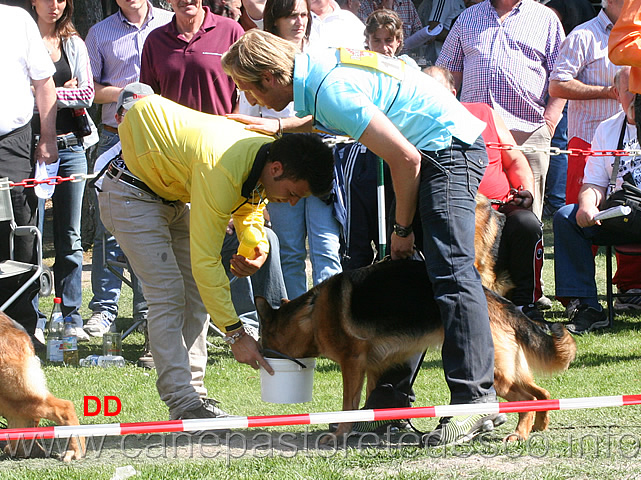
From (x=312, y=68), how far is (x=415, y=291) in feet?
4.03

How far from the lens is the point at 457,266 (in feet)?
12.2

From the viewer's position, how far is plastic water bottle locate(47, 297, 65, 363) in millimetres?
5996

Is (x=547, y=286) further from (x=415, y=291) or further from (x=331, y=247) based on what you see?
(x=415, y=291)

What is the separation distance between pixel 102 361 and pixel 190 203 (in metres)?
2.33

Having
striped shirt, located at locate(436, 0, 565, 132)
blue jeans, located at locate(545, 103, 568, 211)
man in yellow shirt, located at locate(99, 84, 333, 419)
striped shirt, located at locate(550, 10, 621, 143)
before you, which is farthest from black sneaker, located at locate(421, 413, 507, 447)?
blue jeans, located at locate(545, 103, 568, 211)

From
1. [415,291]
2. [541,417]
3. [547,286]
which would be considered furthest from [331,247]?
[547,286]

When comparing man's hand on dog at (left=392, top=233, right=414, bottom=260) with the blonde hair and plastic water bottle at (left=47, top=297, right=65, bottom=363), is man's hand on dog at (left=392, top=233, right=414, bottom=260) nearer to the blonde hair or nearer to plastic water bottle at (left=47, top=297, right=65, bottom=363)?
the blonde hair

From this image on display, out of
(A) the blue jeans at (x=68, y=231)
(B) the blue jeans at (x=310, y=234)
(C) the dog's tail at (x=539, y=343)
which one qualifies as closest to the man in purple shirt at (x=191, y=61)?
(B) the blue jeans at (x=310, y=234)

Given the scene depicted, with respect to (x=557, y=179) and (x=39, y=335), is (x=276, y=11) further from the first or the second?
(x=557, y=179)

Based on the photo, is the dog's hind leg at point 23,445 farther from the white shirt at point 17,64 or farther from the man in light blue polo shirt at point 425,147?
the white shirt at point 17,64

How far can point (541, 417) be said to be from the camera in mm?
4105

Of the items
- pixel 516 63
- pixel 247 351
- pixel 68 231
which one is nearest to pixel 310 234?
pixel 247 351

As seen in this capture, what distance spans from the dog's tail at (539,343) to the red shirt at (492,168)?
1.94 m

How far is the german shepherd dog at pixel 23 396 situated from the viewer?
3.70 metres
